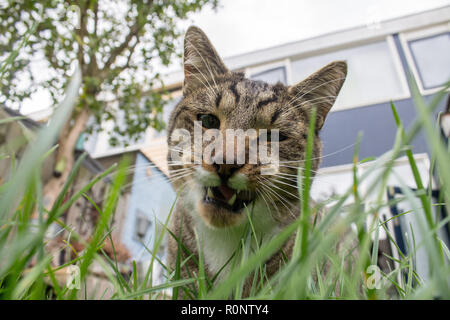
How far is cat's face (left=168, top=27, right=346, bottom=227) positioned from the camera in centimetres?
91

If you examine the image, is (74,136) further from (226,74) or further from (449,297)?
(449,297)

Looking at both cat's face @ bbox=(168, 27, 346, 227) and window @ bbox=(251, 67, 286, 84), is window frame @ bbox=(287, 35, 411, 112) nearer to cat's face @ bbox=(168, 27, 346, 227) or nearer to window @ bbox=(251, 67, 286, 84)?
window @ bbox=(251, 67, 286, 84)

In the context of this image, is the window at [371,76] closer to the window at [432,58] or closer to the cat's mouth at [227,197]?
the window at [432,58]

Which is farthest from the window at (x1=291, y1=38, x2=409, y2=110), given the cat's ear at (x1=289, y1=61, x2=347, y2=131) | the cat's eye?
the cat's eye

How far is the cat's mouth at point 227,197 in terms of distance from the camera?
0.93m

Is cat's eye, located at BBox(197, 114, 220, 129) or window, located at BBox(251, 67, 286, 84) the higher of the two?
window, located at BBox(251, 67, 286, 84)

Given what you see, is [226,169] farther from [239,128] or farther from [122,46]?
[122,46]

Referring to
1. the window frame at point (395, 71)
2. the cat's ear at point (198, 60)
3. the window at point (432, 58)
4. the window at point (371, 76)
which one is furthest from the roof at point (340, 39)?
the cat's ear at point (198, 60)

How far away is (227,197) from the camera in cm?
95

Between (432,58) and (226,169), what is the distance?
5.99 m

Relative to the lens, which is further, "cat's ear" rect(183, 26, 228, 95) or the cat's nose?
"cat's ear" rect(183, 26, 228, 95)

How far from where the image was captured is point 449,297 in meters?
0.22

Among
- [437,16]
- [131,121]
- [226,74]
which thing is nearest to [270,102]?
[226,74]
